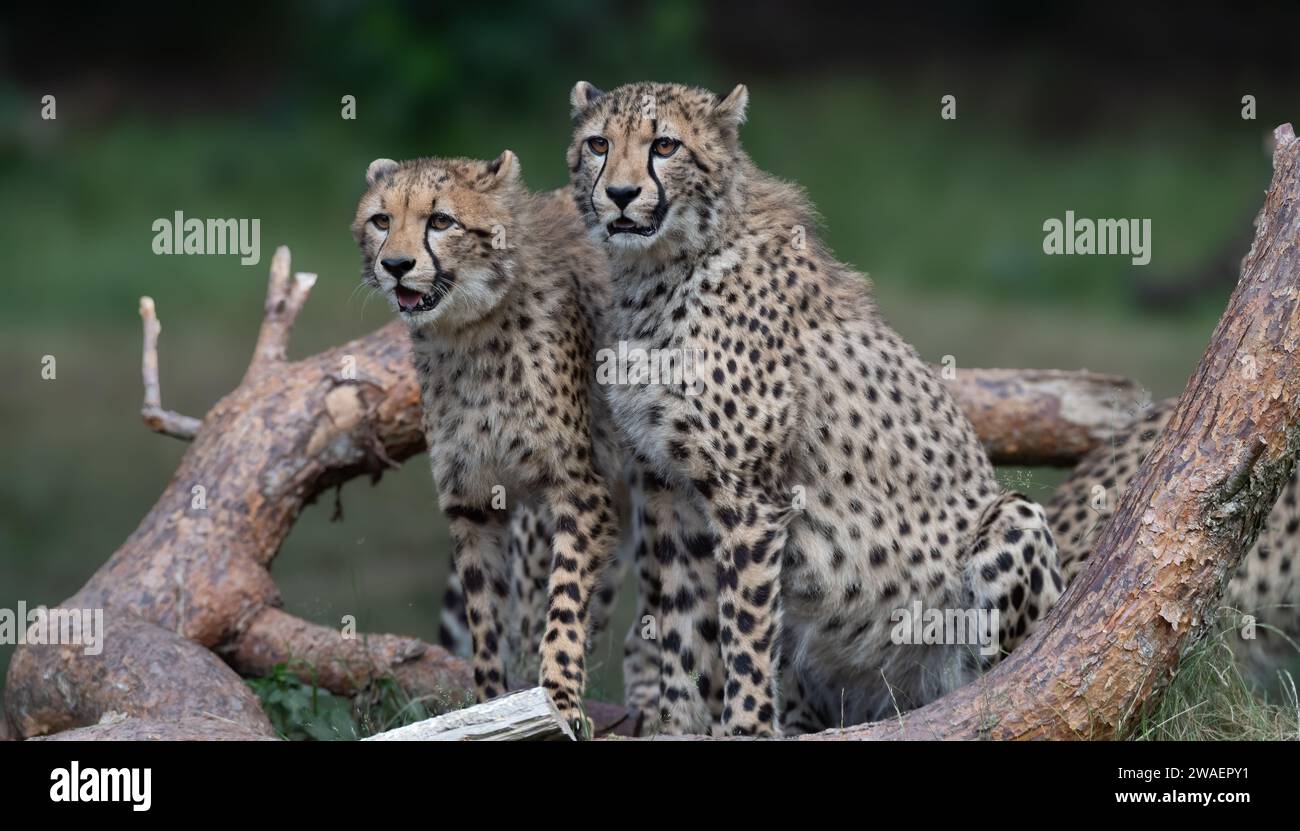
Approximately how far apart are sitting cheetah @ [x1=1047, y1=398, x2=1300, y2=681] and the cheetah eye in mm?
1724

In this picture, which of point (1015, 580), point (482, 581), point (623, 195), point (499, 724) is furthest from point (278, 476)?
point (1015, 580)

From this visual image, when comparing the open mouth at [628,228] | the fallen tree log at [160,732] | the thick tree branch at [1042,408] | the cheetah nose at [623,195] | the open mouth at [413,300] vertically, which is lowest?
the fallen tree log at [160,732]

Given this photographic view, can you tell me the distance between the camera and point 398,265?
4.29 metres

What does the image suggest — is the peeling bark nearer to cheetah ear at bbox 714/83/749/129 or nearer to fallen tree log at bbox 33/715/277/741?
fallen tree log at bbox 33/715/277/741

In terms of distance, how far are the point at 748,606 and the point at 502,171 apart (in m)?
1.33

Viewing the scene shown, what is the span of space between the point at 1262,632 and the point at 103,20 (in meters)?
11.2

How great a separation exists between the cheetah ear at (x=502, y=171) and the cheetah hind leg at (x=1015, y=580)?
1607mm

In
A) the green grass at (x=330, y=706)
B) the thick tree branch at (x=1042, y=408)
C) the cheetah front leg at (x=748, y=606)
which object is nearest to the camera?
the cheetah front leg at (x=748, y=606)

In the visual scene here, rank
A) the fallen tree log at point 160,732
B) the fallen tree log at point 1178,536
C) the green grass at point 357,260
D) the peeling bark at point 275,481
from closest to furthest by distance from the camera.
→ 1. the fallen tree log at point 1178,536
2. the fallen tree log at point 160,732
3. the peeling bark at point 275,481
4. the green grass at point 357,260

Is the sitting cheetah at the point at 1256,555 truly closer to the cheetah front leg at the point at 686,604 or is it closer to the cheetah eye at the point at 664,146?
the cheetah front leg at the point at 686,604

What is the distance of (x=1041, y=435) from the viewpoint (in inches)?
236

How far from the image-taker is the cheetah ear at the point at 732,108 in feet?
14.4

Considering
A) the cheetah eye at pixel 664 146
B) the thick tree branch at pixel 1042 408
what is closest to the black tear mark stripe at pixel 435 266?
the cheetah eye at pixel 664 146

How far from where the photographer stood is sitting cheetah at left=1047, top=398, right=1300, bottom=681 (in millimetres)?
5031
